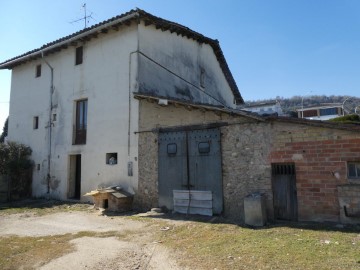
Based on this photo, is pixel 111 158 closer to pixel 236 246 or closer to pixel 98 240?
pixel 98 240

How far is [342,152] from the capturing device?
780 centimetres

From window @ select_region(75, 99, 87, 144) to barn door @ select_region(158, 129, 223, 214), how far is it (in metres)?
4.71

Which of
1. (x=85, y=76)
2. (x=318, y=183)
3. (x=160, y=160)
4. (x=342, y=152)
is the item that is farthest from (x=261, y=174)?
(x=85, y=76)

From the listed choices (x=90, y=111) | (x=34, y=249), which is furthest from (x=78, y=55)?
(x=34, y=249)

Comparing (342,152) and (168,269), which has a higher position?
(342,152)

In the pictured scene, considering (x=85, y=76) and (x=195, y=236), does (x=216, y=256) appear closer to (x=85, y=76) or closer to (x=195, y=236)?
(x=195, y=236)

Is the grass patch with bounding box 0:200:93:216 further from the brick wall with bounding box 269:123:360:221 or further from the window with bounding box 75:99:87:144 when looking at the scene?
the brick wall with bounding box 269:123:360:221

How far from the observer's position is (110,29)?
13.0 meters

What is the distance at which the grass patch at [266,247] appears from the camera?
4.98 metres

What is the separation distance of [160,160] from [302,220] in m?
5.03

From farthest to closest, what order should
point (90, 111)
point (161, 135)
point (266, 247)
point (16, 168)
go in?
1. point (16, 168)
2. point (90, 111)
3. point (161, 135)
4. point (266, 247)

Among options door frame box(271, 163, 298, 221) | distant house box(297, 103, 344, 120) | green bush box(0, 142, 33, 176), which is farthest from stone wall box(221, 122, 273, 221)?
distant house box(297, 103, 344, 120)

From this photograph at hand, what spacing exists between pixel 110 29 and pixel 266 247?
10870 millimetres

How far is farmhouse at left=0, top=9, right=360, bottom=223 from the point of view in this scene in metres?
8.17
